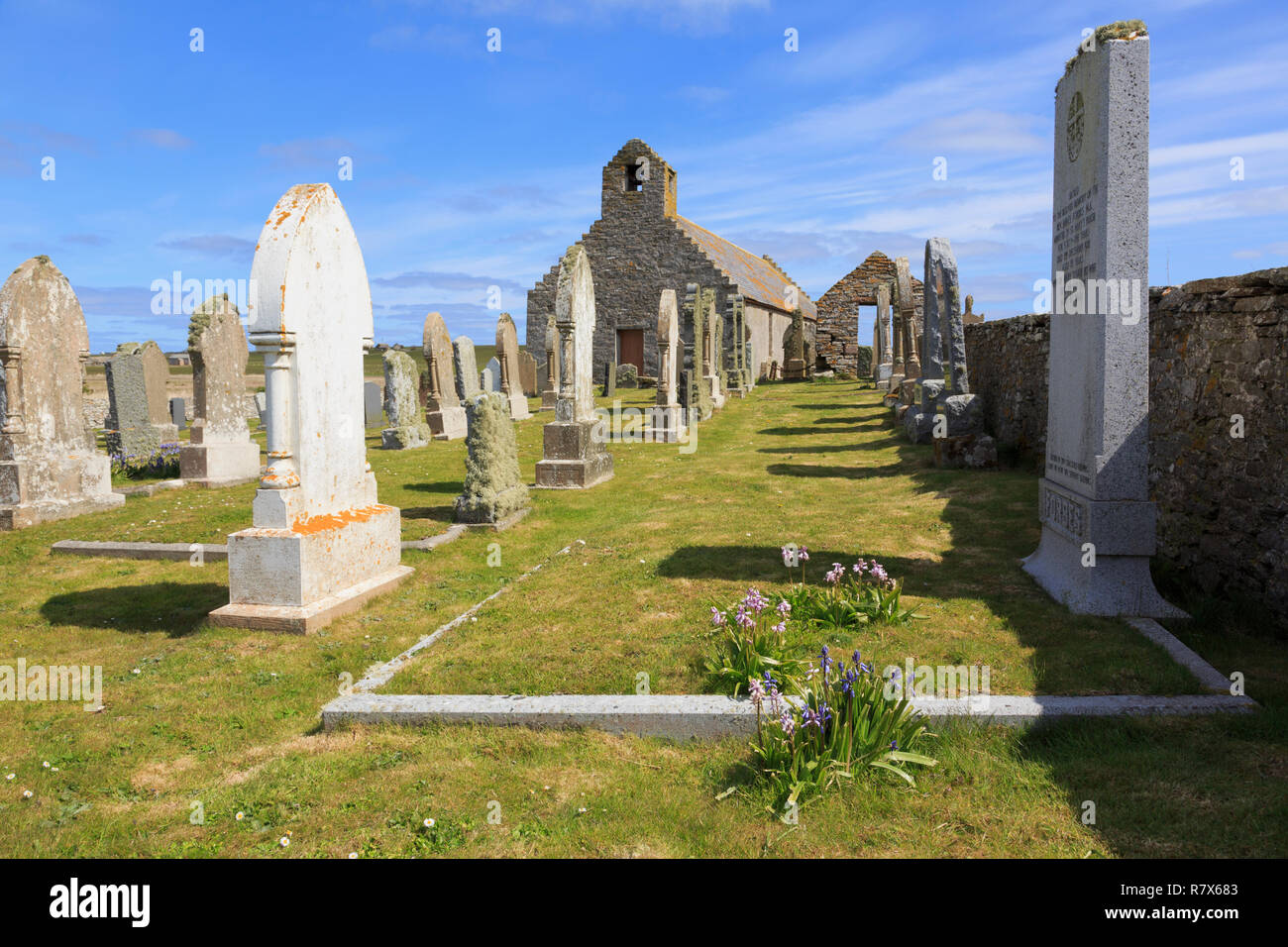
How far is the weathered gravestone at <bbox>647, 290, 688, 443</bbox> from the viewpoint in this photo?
647 inches

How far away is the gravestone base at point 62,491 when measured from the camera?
971 centimetres

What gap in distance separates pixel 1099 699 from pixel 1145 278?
2750 millimetres

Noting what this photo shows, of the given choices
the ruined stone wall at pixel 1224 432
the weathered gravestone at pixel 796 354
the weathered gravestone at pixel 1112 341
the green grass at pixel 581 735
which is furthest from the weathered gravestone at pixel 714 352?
the weathered gravestone at pixel 1112 341

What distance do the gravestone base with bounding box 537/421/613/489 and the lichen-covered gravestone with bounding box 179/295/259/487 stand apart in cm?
486

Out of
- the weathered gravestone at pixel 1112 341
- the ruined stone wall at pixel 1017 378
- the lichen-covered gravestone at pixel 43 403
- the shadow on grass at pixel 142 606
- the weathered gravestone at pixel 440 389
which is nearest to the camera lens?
the weathered gravestone at pixel 1112 341

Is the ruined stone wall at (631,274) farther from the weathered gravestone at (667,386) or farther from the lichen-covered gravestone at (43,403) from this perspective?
the lichen-covered gravestone at (43,403)

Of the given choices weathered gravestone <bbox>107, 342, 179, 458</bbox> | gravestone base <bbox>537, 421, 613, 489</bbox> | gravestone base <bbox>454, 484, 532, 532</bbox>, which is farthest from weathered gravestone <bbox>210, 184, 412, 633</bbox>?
weathered gravestone <bbox>107, 342, 179, 458</bbox>

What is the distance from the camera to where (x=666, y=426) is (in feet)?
54.4

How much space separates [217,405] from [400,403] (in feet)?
13.0

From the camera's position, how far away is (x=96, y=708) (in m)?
4.61

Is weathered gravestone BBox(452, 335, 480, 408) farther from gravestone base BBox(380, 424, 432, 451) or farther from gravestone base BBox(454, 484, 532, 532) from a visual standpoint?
gravestone base BBox(454, 484, 532, 532)

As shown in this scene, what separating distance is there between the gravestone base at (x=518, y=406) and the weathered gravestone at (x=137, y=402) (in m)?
7.38
